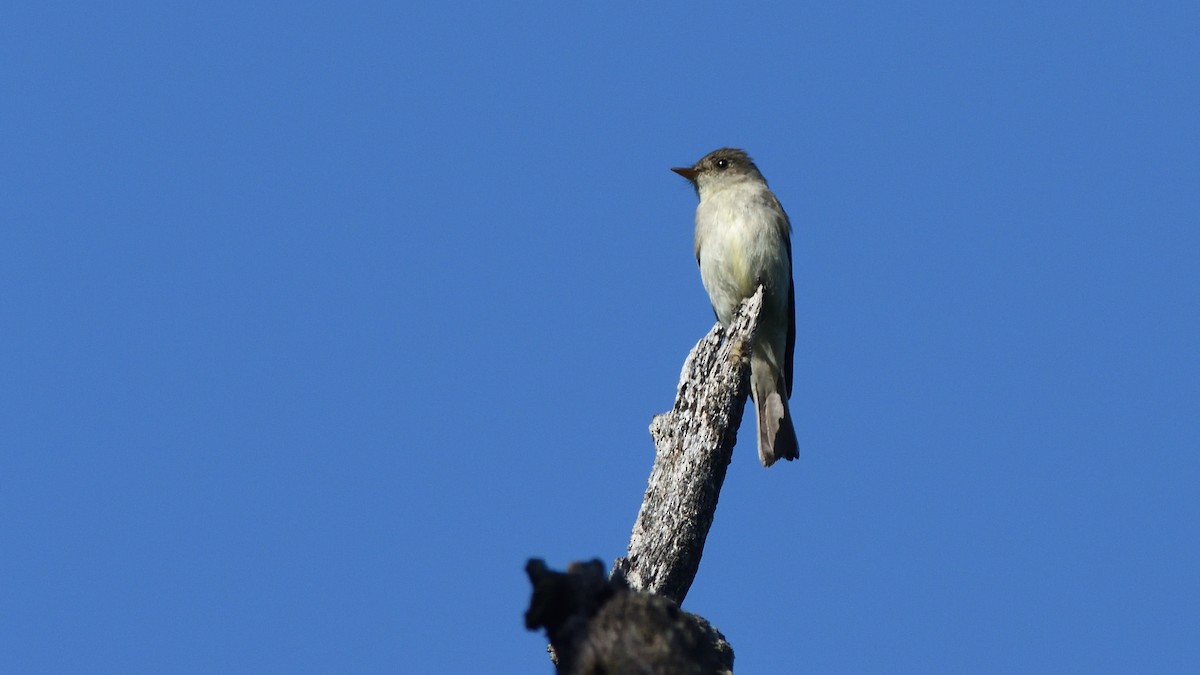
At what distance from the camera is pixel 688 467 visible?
754 centimetres

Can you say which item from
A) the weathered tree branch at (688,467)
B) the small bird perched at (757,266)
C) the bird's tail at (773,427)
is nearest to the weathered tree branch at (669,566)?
the weathered tree branch at (688,467)

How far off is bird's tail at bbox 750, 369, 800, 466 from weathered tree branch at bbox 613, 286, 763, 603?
5.93 ft

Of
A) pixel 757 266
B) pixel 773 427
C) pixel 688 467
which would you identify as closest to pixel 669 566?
pixel 688 467

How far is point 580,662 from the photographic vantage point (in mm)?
4625

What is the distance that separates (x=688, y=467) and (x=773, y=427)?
2.82m

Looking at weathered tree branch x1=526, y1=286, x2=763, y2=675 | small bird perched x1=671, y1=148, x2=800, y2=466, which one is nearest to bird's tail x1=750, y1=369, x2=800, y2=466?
small bird perched x1=671, y1=148, x2=800, y2=466

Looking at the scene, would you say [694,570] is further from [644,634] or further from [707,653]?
[644,634]

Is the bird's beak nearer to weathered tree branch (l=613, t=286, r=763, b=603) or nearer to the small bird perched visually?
the small bird perched

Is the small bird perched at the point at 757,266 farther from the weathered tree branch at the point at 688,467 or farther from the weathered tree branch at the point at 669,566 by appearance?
the weathered tree branch at the point at 688,467

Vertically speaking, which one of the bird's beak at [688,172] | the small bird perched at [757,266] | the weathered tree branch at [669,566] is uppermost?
the bird's beak at [688,172]

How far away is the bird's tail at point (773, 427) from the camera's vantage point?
393 inches

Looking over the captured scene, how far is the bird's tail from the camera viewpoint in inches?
393

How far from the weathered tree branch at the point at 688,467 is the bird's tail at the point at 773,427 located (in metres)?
1.81

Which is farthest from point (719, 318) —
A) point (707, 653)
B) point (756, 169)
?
point (707, 653)
